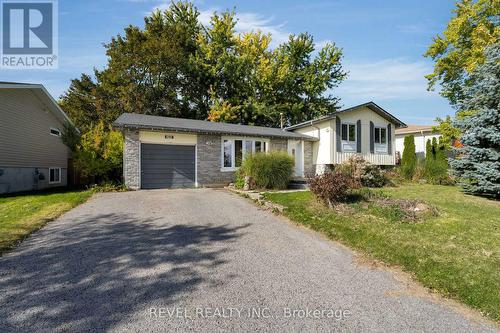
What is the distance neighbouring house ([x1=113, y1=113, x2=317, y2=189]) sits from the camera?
514 inches

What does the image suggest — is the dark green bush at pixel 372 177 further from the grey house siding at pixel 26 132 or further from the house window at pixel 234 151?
the grey house siding at pixel 26 132

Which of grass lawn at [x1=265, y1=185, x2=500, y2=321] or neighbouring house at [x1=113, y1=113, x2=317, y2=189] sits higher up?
neighbouring house at [x1=113, y1=113, x2=317, y2=189]

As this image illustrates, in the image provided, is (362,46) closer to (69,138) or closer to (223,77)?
(69,138)

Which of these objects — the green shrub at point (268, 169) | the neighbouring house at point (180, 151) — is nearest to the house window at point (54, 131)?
the neighbouring house at point (180, 151)

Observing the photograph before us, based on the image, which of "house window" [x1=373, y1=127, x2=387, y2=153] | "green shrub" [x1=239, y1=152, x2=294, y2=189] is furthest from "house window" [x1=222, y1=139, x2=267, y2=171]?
"house window" [x1=373, y1=127, x2=387, y2=153]

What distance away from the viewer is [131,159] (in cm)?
1295

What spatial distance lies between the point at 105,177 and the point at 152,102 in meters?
12.5

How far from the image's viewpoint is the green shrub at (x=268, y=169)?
12.7 m

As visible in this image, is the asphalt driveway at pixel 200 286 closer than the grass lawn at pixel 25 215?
Yes

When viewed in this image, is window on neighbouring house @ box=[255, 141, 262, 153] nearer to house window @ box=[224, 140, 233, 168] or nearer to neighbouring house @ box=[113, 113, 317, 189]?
neighbouring house @ box=[113, 113, 317, 189]

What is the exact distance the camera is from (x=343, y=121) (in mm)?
18625

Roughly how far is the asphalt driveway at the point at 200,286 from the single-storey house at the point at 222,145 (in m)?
7.13

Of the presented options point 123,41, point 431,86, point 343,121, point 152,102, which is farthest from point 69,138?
point 431,86

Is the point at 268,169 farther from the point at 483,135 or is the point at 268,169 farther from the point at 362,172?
the point at 483,135
